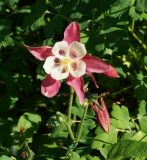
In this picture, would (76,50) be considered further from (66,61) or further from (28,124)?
(28,124)

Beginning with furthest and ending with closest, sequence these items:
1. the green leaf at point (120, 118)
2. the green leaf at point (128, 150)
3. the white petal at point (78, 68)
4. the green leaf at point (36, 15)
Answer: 1. the green leaf at point (36, 15)
2. the green leaf at point (120, 118)
3. the green leaf at point (128, 150)
4. the white petal at point (78, 68)

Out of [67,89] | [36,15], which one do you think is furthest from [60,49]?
[67,89]

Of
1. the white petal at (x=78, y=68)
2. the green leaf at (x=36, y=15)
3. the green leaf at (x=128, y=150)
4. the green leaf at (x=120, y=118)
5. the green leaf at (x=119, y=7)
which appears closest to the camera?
the white petal at (x=78, y=68)

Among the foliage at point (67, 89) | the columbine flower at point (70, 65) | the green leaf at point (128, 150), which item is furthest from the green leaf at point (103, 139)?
the columbine flower at point (70, 65)

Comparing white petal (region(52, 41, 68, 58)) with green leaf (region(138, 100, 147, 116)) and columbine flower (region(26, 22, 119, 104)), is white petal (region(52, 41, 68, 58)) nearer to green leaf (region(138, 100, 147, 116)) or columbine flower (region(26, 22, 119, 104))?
columbine flower (region(26, 22, 119, 104))

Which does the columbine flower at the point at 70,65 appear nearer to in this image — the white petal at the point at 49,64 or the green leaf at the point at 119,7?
the white petal at the point at 49,64

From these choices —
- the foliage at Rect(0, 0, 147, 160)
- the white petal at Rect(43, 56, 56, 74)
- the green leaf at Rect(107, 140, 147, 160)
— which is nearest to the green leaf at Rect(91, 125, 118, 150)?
the foliage at Rect(0, 0, 147, 160)

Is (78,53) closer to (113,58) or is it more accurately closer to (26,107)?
(113,58)
